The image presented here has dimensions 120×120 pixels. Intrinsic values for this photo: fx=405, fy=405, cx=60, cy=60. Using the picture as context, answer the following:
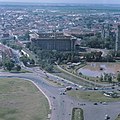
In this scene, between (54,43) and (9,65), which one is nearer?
(9,65)

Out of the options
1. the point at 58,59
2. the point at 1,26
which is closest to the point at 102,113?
the point at 58,59

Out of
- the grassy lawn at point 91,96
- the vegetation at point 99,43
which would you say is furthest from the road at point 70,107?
the vegetation at point 99,43

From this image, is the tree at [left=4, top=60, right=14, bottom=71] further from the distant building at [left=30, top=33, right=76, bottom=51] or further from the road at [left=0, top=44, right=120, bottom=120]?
the distant building at [left=30, top=33, right=76, bottom=51]

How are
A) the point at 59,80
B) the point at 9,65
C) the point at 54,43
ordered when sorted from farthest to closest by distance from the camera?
the point at 54,43, the point at 9,65, the point at 59,80

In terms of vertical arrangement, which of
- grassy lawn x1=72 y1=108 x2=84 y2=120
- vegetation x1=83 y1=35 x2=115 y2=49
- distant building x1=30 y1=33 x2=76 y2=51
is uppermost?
grassy lawn x1=72 y1=108 x2=84 y2=120

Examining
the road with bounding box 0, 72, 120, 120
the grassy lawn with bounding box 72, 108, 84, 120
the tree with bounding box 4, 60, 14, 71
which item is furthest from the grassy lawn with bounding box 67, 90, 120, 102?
the tree with bounding box 4, 60, 14, 71

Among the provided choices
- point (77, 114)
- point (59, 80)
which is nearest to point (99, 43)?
point (59, 80)

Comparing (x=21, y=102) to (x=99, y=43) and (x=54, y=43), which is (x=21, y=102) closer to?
(x=54, y=43)

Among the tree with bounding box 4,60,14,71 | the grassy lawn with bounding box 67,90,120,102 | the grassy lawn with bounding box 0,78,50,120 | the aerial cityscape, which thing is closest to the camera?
the grassy lawn with bounding box 0,78,50,120

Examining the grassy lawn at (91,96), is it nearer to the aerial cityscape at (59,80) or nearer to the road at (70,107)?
the aerial cityscape at (59,80)

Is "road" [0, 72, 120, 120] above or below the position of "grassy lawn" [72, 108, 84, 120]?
below
